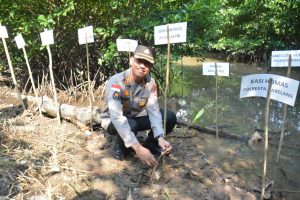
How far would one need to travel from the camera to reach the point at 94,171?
3.44m

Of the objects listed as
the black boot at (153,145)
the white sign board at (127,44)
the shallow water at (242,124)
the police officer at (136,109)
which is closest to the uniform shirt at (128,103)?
the police officer at (136,109)

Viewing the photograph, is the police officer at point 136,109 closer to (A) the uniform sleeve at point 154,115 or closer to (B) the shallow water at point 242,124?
(A) the uniform sleeve at point 154,115

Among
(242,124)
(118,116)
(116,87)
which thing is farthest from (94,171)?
(242,124)

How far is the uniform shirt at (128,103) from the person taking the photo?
10.6ft

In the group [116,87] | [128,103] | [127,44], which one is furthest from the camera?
[127,44]

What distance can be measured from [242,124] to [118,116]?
9.78 feet

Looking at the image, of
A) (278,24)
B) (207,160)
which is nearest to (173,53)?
(207,160)

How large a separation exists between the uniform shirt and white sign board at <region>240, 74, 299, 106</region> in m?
0.90

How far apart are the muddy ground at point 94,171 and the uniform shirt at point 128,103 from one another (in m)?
0.44

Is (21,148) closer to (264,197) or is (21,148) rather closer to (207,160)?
(207,160)

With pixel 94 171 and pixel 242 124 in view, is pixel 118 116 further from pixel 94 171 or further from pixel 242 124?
pixel 242 124

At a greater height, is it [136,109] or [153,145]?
[136,109]

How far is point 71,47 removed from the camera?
6.76 m

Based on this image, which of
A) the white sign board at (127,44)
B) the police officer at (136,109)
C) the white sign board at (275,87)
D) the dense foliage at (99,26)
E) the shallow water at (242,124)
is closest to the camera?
the white sign board at (275,87)
